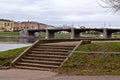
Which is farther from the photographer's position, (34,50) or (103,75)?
(34,50)

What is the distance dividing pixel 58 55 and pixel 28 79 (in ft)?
17.5

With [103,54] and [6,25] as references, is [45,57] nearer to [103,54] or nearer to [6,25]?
[103,54]

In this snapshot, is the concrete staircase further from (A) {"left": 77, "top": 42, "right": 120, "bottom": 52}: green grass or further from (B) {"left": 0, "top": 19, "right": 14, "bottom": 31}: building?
(B) {"left": 0, "top": 19, "right": 14, "bottom": 31}: building

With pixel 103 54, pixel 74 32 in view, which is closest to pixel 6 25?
pixel 74 32

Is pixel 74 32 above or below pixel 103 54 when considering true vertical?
below

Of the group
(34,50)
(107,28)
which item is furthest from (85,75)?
(107,28)

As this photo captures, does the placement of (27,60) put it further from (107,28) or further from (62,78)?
(107,28)

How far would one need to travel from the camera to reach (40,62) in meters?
17.9

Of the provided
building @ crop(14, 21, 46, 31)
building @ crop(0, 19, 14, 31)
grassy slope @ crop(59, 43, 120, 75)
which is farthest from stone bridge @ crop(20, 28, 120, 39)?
grassy slope @ crop(59, 43, 120, 75)

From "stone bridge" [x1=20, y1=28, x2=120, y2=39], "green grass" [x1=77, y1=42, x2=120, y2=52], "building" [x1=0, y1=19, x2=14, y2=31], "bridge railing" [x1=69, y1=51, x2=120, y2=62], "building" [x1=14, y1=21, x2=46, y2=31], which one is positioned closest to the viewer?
"bridge railing" [x1=69, y1=51, x2=120, y2=62]

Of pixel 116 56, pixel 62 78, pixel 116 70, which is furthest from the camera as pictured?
pixel 116 56

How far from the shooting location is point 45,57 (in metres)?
18.6

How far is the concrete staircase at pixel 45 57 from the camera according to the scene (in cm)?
1732

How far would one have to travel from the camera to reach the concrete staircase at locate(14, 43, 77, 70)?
56.8 feet
